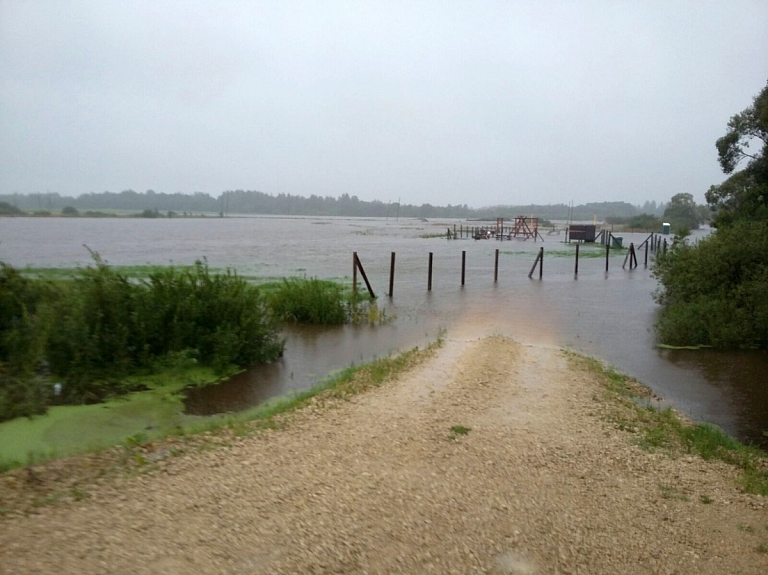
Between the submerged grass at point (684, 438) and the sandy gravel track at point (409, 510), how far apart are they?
0.27 meters

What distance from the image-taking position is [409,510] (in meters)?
4.82

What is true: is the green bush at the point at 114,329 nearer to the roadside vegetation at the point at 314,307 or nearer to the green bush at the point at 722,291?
the roadside vegetation at the point at 314,307

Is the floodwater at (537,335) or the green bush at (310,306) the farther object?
the green bush at (310,306)

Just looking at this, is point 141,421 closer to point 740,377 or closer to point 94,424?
point 94,424

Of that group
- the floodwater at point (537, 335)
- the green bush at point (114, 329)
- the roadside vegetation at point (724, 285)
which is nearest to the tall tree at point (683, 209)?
the floodwater at point (537, 335)

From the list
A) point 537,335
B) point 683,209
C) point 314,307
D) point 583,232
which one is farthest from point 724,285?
point 683,209

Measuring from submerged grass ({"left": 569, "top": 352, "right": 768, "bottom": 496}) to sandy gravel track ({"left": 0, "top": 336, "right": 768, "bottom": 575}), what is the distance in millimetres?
272

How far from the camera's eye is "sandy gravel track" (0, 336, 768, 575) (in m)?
3.94

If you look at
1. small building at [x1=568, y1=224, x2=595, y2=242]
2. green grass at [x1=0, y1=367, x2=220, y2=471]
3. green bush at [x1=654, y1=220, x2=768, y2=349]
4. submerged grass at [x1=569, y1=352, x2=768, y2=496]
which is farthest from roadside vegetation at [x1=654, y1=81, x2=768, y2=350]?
small building at [x1=568, y1=224, x2=595, y2=242]

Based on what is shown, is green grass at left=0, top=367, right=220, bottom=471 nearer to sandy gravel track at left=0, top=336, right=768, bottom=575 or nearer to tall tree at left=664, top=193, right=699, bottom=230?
sandy gravel track at left=0, top=336, right=768, bottom=575

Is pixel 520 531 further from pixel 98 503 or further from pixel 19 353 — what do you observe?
pixel 19 353

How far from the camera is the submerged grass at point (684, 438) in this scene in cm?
694

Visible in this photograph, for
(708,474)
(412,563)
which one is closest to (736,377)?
(708,474)

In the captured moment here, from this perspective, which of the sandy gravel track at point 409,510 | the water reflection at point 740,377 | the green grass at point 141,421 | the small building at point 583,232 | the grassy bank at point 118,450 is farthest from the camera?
the small building at point 583,232
